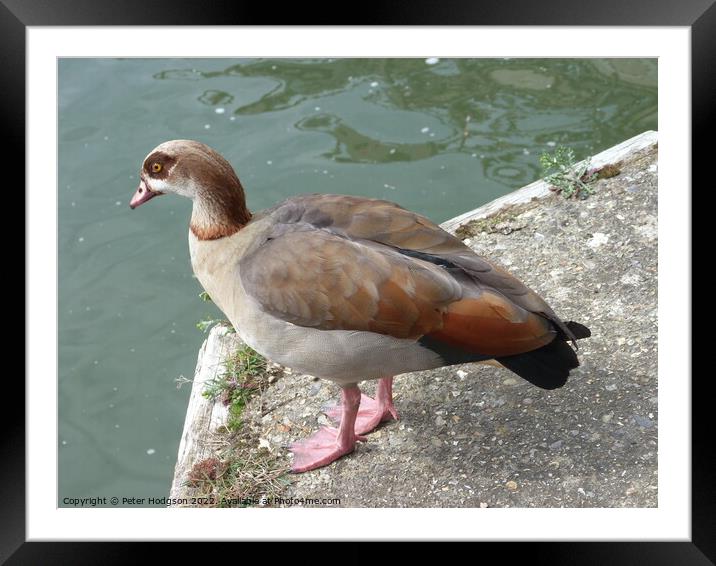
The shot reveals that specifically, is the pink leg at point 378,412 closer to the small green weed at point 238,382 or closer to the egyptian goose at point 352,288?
the egyptian goose at point 352,288

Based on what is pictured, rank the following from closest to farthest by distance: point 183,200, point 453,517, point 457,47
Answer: point 457,47, point 453,517, point 183,200

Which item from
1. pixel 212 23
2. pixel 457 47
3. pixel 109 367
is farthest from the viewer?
pixel 109 367

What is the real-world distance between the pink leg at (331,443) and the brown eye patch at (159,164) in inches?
47.7

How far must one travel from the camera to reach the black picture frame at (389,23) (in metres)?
2.68

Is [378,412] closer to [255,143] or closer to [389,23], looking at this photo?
[389,23]

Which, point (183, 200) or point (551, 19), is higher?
point (551, 19)

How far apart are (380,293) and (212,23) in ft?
3.78

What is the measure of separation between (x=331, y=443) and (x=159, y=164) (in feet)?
4.84

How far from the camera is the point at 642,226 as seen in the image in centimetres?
474

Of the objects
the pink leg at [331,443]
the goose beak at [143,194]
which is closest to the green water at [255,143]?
the pink leg at [331,443]

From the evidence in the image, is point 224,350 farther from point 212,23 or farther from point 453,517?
point 212,23

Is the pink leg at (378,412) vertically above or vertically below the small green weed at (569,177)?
below
